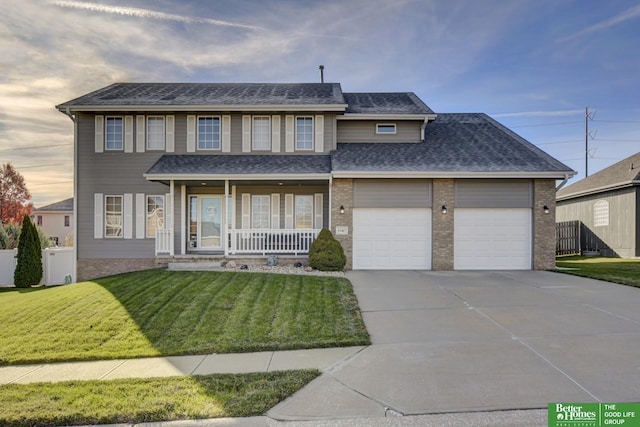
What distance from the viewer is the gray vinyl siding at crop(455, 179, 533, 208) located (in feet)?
40.6

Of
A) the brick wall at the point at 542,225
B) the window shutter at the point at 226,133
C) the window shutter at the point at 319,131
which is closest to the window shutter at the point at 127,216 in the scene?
the window shutter at the point at 226,133

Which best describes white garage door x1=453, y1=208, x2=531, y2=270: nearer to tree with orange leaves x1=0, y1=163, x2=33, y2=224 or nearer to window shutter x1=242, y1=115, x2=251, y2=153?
window shutter x1=242, y1=115, x2=251, y2=153

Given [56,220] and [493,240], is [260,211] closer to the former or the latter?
[493,240]

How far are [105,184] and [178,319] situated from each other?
962 cm

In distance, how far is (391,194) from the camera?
1243 centimetres

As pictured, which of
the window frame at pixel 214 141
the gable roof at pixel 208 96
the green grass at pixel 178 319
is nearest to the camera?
the green grass at pixel 178 319

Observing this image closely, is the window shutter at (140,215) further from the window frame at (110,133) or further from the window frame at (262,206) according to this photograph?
the window frame at (262,206)

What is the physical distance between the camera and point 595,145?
3503 cm

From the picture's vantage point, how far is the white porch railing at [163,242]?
12945 mm

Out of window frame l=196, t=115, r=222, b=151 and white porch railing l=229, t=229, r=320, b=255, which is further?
window frame l=196, t=115, r=222, b=151

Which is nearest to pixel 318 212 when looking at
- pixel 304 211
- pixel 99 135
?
pixel 304 211

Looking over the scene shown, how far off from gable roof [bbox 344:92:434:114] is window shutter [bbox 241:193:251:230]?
5.69 m

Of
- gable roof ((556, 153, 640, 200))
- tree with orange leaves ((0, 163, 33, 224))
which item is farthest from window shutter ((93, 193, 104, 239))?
tree with orange leaves ((0, 163, 33, 224))

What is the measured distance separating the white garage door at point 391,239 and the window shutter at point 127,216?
29.8 feet
